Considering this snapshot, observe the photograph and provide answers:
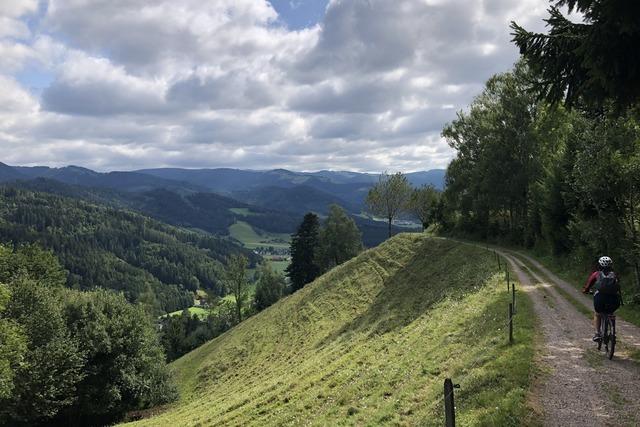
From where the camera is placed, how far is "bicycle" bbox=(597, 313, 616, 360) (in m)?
15.8

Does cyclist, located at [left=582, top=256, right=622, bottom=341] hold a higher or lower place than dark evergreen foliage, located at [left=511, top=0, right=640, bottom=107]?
lower

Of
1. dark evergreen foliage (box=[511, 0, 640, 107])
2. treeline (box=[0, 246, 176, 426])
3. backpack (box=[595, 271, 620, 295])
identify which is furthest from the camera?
treeline (box=[0, 246, 176, 426])

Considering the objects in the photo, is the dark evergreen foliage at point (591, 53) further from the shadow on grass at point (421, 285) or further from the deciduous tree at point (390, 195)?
the deciduous tree at point (390, 195)

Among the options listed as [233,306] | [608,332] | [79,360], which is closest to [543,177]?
[608,332]

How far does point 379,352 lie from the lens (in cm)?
2822

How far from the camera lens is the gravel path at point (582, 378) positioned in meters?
11.8

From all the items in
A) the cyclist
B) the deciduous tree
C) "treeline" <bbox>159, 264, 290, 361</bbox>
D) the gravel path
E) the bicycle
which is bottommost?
"treeline" <bbox>159, 264, 290, 361</bbox>

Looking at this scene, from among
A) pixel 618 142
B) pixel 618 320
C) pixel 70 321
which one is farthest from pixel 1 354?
pixel 618 142

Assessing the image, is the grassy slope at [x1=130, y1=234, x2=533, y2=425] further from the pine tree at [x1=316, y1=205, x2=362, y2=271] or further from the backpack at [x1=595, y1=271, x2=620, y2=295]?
the pine tree at [x1=316, y1=205, x2=362, y2=271]

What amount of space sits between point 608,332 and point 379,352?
1447cm

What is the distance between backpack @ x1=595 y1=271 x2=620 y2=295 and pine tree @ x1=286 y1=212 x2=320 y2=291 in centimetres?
8657

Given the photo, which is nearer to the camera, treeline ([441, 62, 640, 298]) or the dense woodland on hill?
the dense woodland on hill

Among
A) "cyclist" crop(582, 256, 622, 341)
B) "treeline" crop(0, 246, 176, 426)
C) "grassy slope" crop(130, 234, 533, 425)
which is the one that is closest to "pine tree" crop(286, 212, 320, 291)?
"grassy slope" crop(130, 234, 533, 425)

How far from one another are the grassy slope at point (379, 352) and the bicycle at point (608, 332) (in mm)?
2627
